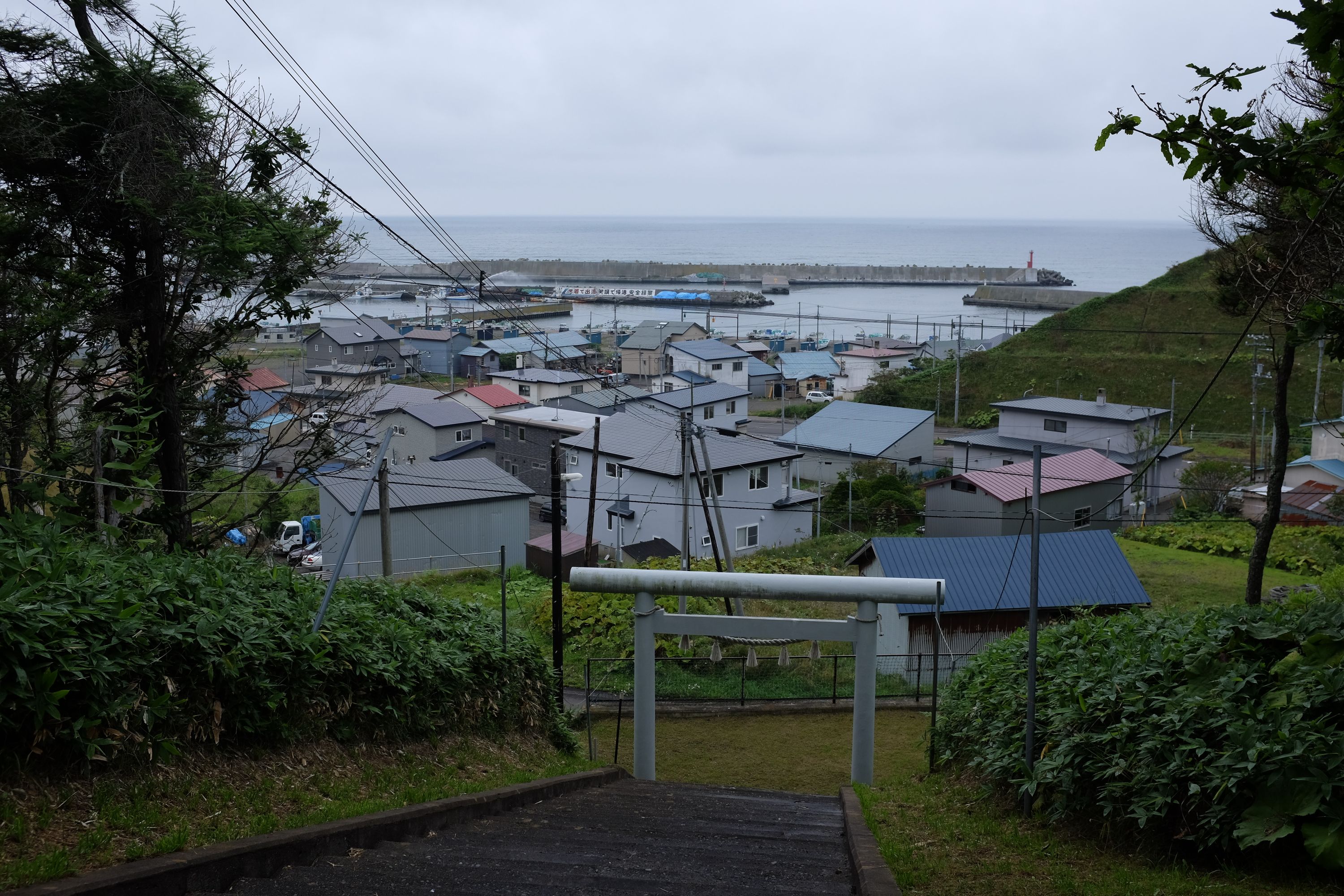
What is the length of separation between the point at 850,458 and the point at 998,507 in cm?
755

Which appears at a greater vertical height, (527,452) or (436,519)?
(527,452)

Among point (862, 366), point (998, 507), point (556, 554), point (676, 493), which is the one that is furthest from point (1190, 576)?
point (862, 366)

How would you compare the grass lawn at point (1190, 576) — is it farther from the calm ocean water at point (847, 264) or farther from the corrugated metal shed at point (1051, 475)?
the calm ocean water at point (847, 264)

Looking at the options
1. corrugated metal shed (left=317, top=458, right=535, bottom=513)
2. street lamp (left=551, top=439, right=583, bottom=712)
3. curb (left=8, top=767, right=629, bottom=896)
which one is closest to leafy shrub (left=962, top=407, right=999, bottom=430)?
corrugated metal shed (left=317, top=458, right=535, bottom=513)

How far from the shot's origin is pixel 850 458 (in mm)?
29703

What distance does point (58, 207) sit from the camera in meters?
7.31

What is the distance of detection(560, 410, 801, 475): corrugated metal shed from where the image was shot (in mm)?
23656

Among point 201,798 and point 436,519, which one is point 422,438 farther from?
point 201,798

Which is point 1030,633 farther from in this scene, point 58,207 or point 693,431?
point 693,431

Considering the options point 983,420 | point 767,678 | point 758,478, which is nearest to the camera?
point 767,678

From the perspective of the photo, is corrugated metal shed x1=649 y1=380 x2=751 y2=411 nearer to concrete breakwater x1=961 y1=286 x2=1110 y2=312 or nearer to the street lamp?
the street lamp

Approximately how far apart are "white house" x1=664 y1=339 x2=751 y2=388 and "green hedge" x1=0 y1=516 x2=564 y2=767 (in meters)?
36.3

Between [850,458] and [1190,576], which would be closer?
[1190,576]

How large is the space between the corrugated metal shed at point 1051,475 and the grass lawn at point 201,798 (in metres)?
18.5
